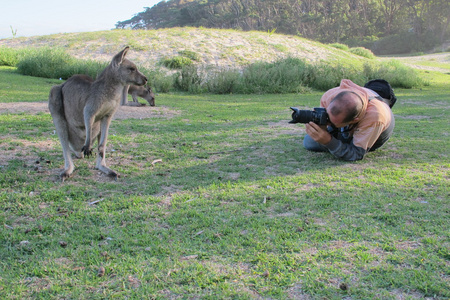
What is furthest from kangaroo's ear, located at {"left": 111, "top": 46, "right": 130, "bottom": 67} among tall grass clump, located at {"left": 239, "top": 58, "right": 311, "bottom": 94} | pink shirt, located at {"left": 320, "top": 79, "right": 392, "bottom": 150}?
tall grass clump, located at {"left": 239, "top": 58, "right": 311, "bottom": 94}

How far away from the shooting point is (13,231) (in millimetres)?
2580

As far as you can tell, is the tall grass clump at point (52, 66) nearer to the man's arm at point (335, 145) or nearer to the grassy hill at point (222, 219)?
the grassy hill at point (222, 219)

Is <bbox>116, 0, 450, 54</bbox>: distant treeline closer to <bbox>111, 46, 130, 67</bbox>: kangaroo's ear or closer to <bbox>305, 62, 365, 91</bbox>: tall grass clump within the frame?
<bbox>305, 62, 365, 91</bbox>: tall grass clump

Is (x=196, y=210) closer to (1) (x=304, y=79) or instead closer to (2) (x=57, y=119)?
(2) (x=57, y=119)

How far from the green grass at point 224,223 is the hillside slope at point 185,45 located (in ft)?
38.4

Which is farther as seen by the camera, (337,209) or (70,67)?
(70,67)

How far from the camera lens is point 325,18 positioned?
48688 millimetres

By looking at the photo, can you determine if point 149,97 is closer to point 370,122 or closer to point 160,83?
point 160,83

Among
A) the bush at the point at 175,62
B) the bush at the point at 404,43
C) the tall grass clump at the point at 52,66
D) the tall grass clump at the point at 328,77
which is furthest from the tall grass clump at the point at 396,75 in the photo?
the bush at the point at 404,43

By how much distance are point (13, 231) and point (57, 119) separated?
61.0 inches

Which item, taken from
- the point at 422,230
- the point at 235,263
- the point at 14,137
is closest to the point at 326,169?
the point at 422,230

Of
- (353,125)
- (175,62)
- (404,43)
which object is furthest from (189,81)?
(404,43)

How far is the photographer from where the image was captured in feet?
12.4

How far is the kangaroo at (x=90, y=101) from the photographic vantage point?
3.72 m
